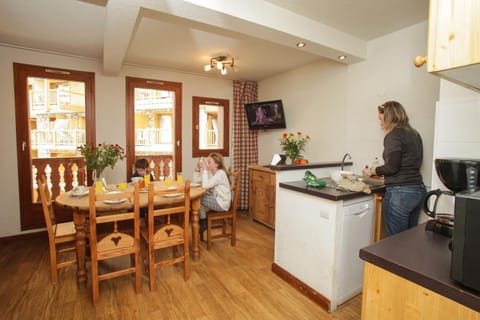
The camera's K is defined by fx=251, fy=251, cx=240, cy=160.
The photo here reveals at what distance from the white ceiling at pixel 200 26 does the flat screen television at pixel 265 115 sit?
0.97 meters

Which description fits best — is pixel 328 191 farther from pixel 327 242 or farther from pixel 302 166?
pixel 302 166

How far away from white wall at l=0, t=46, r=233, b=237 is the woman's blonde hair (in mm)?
3032

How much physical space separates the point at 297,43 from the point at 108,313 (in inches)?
110

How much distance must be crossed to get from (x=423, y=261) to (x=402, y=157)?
1.29 metres

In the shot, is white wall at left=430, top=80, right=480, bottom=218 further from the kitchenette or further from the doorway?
the doorway

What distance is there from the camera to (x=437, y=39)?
740mm

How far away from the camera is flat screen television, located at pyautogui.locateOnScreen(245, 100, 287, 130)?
13.7 feet

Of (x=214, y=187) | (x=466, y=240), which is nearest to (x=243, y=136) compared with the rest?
(x=214, y=187)

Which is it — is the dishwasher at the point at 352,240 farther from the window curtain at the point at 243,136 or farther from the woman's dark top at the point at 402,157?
the window curtain at the point at 243,136

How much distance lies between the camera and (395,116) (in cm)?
202

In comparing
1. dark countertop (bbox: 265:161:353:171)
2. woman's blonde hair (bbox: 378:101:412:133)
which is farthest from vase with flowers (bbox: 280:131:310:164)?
woman's blonde hair (bbox: 378:101:412:133)

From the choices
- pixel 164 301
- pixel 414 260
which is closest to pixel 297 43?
pixel 414 260

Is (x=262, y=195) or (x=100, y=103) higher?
(x=100, y=103)

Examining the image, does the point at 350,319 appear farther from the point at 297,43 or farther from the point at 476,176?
the point at 297,43
